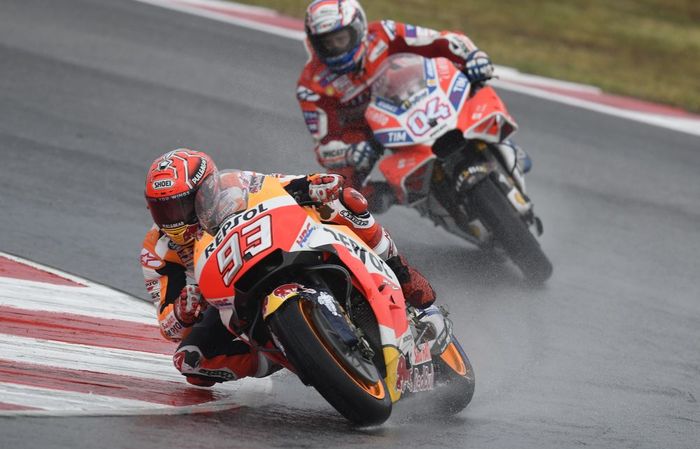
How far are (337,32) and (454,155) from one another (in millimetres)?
1264

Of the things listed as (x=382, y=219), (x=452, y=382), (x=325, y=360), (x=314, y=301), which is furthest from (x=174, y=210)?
(x=382, y=219)

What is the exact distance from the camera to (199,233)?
19.7 feet

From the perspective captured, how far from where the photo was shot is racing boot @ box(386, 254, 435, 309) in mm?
6359

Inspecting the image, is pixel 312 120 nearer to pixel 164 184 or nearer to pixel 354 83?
pixel 354 83

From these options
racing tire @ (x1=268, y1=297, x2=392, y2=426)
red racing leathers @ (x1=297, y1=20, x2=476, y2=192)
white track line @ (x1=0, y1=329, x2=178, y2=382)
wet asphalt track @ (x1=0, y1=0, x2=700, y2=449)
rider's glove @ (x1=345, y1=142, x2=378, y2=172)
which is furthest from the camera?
red racing leathers @ (x1=297, y1=20, x2=476, y2=192)

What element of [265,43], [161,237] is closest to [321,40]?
[161,237]

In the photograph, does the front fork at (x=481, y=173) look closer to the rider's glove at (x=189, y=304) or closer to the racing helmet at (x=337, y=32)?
the racing helmet at (x=337, y=32)

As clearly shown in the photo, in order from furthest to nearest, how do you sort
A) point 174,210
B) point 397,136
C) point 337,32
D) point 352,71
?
point 352,71 → point 337,32 → point 397,136 → point 174,210

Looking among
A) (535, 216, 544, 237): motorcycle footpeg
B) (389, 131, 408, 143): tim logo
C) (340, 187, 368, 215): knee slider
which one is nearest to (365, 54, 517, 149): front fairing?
(389, 131, 408, 143): tim logo

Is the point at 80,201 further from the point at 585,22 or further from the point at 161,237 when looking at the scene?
the point at 585,22

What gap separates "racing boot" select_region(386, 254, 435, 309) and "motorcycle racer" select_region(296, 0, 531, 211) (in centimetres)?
287

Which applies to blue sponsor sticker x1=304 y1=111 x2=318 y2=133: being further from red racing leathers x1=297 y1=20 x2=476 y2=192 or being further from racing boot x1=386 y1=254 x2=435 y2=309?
racing boot x1=386 y1=254 x2=435 y2=309

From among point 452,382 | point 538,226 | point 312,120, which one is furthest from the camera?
point 312,120

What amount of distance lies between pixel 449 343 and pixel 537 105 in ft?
26.5
